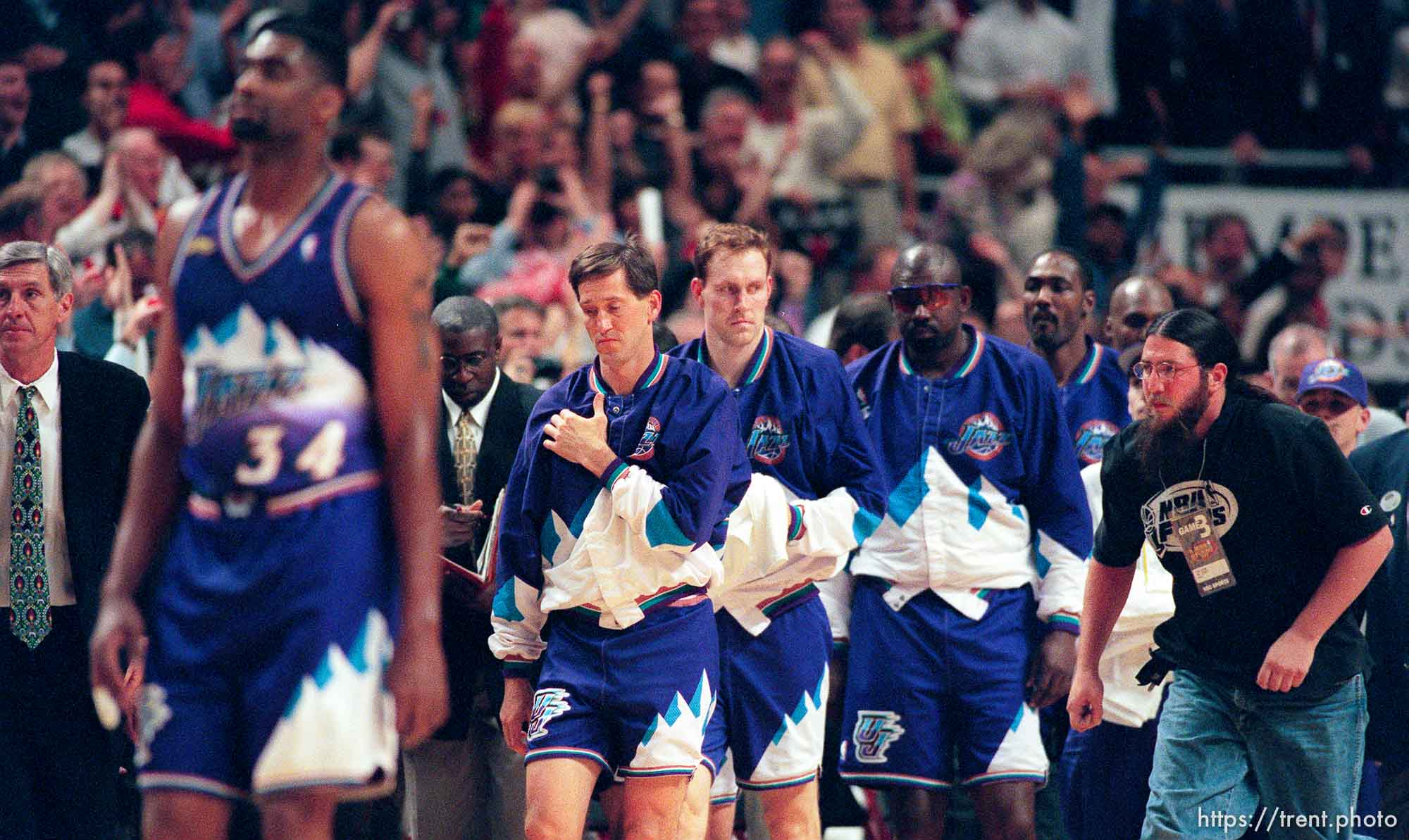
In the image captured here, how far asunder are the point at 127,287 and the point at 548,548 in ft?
11.3

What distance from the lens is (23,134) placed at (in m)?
10.5

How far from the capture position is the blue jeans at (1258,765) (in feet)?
19.0

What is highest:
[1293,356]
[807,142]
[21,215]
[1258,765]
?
[807,142]

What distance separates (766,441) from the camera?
6.60 m

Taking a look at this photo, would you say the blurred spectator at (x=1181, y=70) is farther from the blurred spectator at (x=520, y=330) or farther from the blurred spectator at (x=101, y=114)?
the blurred spectator at (x=101, y=114)

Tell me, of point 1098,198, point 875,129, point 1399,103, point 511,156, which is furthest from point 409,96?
point 1399,103

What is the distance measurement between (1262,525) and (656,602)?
76.6 inches

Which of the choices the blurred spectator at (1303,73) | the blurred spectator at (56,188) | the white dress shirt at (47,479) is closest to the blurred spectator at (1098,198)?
the blurred spectator at (1303,73)

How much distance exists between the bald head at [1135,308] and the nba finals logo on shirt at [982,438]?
1508 millimetres

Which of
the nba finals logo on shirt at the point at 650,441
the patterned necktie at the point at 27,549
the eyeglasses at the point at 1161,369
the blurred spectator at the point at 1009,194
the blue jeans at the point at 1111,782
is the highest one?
the blurred spectator at the point at 1009,194

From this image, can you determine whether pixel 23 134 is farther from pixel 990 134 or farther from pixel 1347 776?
pixel 1347 776

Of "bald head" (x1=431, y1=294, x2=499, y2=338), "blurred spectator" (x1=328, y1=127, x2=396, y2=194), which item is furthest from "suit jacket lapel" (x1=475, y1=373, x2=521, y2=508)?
"blurred spectator" (x1=328, y1=127, x2=396, y2=194)

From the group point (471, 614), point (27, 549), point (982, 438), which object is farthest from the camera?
point (982, 438)

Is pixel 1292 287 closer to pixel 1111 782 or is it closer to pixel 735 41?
pixel 735 41
